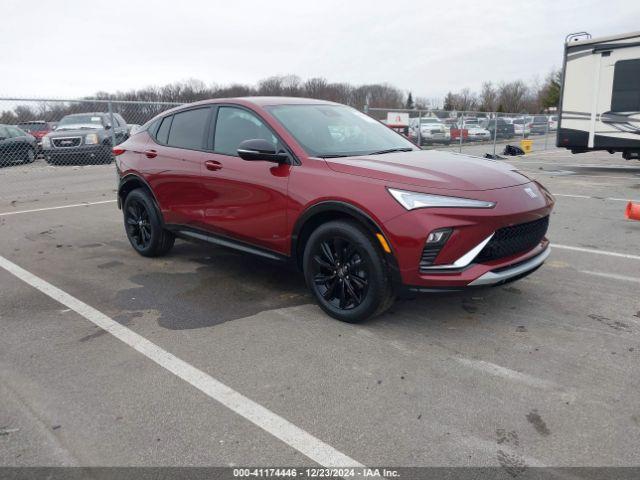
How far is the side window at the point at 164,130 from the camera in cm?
545

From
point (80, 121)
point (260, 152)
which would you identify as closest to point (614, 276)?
point (260, 152)

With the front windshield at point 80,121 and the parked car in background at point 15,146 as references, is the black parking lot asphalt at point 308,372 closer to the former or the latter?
the front windshield at point 80,121

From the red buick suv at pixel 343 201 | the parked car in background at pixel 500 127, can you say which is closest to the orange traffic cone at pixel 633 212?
the red buick suv at pixel 343 201

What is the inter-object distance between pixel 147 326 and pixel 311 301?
51.9 inches

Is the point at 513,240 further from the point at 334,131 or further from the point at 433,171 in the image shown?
the point at 334,131

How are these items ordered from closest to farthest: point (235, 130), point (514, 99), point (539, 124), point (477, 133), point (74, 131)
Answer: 1. point (235, 130)
2. point (74, 131)
3. point (477, 133)
4. point (539, 124)
5. point (514, 99)

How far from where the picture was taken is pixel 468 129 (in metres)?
24.5

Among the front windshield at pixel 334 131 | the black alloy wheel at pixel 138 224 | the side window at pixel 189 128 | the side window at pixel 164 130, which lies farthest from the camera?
the black alloy wheel at pixel 138 224

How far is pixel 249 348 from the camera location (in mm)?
3547

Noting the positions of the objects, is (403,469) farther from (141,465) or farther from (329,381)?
(141,465)

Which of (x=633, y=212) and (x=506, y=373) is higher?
(x=633, y=212)

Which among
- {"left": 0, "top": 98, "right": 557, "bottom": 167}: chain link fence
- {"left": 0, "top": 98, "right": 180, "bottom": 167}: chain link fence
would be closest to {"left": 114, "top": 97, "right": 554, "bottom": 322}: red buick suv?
{"left": 0, "top": 98, "right": 557, "bottom": 167}: chain link fence

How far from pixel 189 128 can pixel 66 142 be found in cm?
1092

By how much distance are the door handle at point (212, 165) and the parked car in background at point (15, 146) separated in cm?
1197
